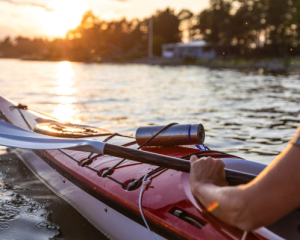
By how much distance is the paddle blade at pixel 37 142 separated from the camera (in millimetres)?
2316

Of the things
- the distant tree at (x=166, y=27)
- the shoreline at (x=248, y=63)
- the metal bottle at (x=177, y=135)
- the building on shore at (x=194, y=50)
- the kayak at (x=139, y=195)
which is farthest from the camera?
the distant tree at (x=166, y=27)

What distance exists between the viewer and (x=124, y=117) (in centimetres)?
862

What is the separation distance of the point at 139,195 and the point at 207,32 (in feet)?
Answer: 181

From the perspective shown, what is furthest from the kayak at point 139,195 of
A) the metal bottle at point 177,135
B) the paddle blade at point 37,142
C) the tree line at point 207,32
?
the tree line at point 207,32

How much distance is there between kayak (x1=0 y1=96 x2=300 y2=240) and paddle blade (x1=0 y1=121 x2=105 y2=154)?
17cm

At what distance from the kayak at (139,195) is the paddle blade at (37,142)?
0.56 feet

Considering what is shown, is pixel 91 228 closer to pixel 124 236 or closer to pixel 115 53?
pixel 124 236

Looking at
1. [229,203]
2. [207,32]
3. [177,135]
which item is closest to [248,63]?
[207,32]

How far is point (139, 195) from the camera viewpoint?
2406 mm

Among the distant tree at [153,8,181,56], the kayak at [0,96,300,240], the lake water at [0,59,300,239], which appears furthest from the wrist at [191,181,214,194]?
the distant tree at [153,8,181,56]

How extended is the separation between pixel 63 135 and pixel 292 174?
2.87 m

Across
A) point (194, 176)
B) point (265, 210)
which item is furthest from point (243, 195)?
point (194, 176)

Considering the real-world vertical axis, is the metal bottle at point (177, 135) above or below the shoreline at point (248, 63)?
above

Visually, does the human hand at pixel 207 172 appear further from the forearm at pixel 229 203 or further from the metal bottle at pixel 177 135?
the metal bottle at pixel 177 135
